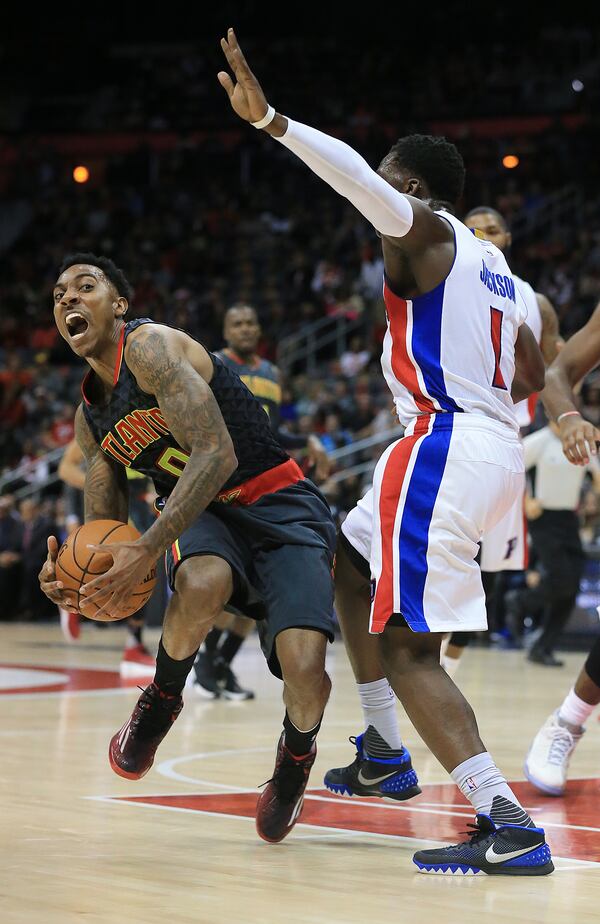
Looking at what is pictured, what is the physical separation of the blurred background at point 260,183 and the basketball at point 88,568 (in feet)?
33.5

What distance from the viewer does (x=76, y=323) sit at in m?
4.52

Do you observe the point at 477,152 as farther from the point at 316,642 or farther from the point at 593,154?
the point at 316,642

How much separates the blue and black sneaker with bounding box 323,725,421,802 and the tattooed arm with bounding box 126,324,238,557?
3.75 ft

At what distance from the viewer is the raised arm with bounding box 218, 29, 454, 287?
3699mm

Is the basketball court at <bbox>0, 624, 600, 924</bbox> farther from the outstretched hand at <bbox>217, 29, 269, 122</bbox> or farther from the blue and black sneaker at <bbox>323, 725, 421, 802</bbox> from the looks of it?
the outstretched hand at <bbox>217, 29, 269, 122</bbox>

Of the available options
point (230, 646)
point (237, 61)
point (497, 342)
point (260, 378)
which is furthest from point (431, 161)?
point (230, 646)

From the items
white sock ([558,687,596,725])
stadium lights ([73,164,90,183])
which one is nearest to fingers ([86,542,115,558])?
white sock ([558,687,596,725])

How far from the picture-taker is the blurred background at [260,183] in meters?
18.4

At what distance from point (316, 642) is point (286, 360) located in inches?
603

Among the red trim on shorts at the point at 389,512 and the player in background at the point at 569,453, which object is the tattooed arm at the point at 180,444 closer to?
the red trim on shorts at the point at 389,512

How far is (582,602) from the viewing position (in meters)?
13.1

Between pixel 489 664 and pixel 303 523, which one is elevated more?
pixel 303 523

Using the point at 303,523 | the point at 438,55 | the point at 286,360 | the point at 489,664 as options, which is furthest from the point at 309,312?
the point at 303,523

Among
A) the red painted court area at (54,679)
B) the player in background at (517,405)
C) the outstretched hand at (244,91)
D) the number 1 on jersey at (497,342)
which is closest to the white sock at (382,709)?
the player in background at (517,405)
